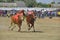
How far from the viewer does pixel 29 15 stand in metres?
16.8

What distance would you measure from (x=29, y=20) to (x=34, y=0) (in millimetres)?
84040

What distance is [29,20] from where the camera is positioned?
16984mm

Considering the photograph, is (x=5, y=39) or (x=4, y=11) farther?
(x=4, y=11)

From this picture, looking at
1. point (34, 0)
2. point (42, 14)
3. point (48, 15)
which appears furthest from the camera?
point (34, 0)

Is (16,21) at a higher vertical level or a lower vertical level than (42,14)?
higher

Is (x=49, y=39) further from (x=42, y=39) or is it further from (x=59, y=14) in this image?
(x=59, y=14)

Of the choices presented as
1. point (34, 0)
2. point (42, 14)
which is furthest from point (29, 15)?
point (34, 0)

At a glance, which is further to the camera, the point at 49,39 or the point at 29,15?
the point at 29,15

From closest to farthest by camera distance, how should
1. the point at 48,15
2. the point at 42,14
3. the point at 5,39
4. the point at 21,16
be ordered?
the point at 5,39, the point at 21,16, the point at 42,14, the point at 48,15

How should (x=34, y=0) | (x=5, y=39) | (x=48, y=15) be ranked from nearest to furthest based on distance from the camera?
(x=5, y=39) < (x=48, y=15) < (x=34, y=0)

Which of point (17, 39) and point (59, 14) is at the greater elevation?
point (17, 39)

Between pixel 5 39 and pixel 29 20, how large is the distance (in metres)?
4.60

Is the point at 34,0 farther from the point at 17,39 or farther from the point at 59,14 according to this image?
the point at 17,39

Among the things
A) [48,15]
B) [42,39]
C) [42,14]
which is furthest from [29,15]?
[48,15]
